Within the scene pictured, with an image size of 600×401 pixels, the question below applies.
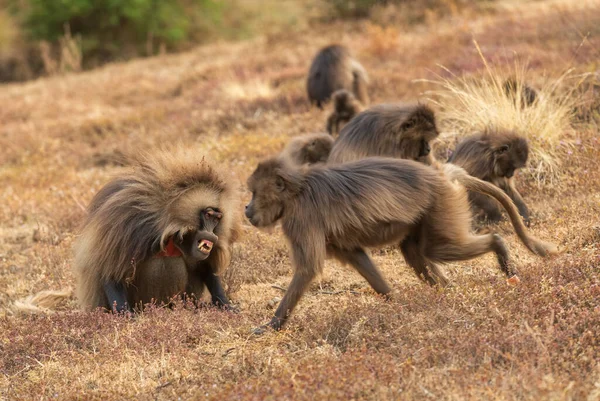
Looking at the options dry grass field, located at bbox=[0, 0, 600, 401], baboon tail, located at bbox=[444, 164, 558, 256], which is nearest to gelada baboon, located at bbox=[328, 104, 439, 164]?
dry grass field, located at bbox=[0, 0, 600, 401]

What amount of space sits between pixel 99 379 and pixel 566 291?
2488 mm

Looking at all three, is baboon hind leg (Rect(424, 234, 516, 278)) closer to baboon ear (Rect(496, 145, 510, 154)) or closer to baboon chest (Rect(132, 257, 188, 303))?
baboon chest (Rect(132, 257, 188, 303))

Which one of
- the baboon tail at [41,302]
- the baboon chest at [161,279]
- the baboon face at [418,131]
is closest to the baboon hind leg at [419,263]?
the baboon face at [418,131]

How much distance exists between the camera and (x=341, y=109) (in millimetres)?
8812

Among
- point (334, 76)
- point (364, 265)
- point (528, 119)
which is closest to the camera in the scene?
point (364, 265)

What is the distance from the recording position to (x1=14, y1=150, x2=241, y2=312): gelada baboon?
4.69 meters

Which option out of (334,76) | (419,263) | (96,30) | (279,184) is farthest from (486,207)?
(96,30)

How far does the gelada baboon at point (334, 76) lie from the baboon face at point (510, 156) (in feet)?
14.9

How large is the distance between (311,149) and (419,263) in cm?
287

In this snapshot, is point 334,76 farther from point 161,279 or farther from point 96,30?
point 96,30

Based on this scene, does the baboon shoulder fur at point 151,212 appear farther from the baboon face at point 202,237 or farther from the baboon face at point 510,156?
the baboon face at point 510,156

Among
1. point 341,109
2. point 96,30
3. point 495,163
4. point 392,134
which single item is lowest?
point 96,30

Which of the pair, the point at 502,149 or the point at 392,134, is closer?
the point at 392,134

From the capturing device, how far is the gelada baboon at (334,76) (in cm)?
1094
